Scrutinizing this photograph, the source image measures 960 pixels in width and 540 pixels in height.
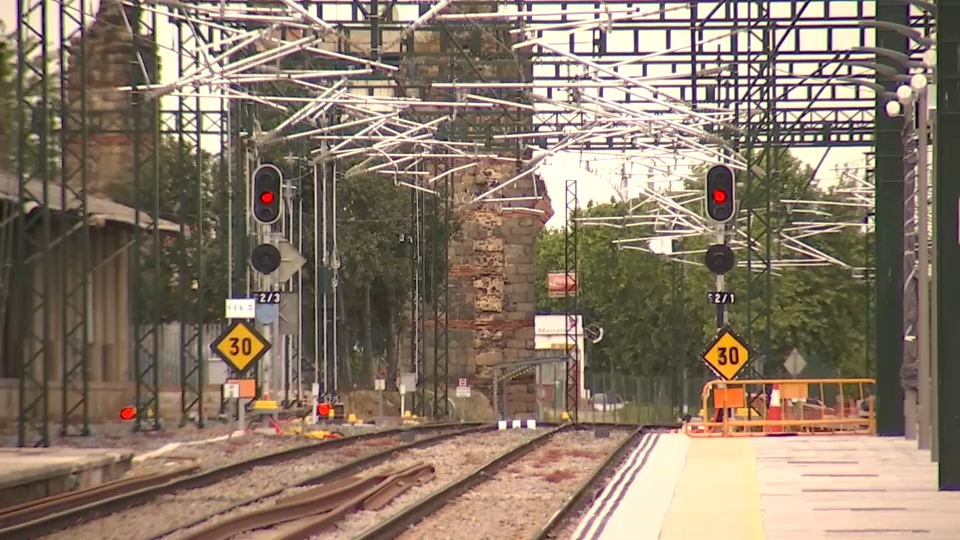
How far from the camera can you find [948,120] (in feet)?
64.2

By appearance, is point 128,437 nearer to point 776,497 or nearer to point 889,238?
point 889,238

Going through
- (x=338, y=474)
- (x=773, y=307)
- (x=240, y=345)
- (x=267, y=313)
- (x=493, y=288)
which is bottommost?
(x=338, y=474)

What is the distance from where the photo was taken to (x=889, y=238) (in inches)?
1283

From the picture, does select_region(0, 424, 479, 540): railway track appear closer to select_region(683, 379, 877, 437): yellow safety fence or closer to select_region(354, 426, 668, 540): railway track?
select_region(354, 426, 668, 540): railway track

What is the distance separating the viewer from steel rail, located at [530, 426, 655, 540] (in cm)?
1663

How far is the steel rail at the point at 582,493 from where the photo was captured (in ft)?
54.6

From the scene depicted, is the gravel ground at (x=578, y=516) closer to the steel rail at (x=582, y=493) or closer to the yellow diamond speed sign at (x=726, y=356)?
the steel rail at (x=582, y=493)

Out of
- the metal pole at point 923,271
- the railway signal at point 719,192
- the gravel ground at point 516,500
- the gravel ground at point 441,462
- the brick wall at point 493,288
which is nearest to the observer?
the gravel ground at point 516,500

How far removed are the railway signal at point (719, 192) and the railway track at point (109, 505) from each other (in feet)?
24.8

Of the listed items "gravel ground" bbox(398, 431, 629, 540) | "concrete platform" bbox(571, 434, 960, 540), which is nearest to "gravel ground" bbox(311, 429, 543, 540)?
"gravel ground" bbox(398, 431, 629, 540)

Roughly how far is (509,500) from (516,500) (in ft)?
0.31

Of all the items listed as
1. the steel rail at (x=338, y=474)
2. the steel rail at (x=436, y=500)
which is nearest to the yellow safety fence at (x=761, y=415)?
the steel rail at (x=338, y=474)

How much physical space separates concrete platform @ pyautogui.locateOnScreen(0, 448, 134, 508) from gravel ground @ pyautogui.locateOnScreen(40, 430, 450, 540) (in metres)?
1.80

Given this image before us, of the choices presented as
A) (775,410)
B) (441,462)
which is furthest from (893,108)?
(775,410)
